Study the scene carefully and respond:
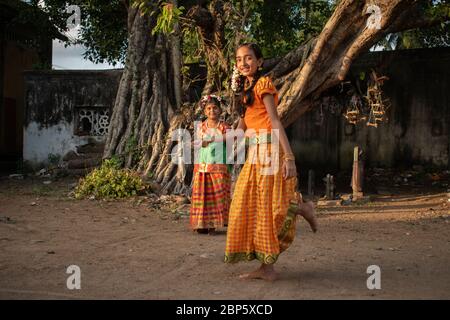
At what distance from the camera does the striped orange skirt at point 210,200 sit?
22.0 feet

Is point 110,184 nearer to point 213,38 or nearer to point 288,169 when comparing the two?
point 213,38

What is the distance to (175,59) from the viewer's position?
1093cm

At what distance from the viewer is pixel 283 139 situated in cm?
417

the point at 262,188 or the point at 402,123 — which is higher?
the point at 402,123

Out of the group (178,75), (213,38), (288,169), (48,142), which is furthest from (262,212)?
(48,142)

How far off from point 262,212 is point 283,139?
558 mm

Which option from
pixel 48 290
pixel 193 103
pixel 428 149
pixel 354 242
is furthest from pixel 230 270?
pixel 428 149

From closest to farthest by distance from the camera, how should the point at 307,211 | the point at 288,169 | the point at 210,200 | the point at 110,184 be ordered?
1. the point at 288,169
2. the point at 307,211
3. the point at 210,200
4. the point at 110,184

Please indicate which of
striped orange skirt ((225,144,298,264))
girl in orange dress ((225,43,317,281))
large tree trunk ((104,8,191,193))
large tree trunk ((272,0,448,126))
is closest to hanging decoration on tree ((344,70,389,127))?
large tree trunk ((272,0,448,126))

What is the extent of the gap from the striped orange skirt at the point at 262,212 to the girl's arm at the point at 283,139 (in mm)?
88

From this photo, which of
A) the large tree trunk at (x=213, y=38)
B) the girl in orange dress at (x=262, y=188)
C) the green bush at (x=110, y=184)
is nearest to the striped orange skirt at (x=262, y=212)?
the girl in orange dress at (x=262, y=188)

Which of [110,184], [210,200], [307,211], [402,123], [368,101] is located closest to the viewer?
[307,211]

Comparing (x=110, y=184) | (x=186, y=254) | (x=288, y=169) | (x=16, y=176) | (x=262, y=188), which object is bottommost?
(x=186, y=254)

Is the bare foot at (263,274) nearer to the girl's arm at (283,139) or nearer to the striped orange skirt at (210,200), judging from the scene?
the girl's arm at (283,139)
